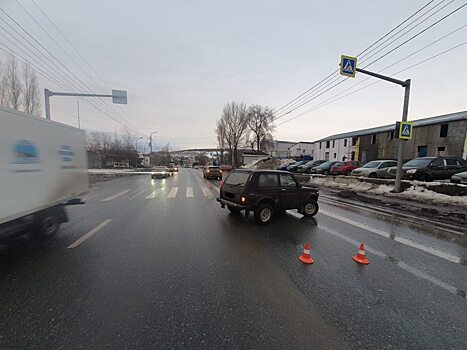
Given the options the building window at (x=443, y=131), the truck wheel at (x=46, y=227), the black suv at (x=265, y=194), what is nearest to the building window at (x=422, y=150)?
the building window at (x=443, y=131)

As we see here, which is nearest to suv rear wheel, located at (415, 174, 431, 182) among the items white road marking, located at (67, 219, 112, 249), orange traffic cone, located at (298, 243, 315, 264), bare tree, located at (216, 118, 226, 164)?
orange traffic cone, located at (298, 243, 315, 264)

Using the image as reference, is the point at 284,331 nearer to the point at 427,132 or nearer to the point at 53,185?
the point at 53,185

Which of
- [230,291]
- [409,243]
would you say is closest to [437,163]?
[409,243]

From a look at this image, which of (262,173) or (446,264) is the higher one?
(262,173)

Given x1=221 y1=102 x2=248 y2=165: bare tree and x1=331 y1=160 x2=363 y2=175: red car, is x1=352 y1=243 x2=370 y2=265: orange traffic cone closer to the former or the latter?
x1=331 y1=160 x2=363 y2=175: red car

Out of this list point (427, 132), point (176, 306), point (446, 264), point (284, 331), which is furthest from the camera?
point (427, 132)

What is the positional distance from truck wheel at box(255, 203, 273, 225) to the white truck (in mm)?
5450

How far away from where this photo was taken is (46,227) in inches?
218

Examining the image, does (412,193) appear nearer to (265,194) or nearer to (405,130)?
(405,130)

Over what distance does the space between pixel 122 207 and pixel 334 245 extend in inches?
303

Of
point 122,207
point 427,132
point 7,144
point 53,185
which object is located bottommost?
point 122,207

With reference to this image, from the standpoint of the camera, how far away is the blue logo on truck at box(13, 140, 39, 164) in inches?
160

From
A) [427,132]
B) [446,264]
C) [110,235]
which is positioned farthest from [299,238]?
[427,132]

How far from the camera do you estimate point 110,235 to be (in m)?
5.02
